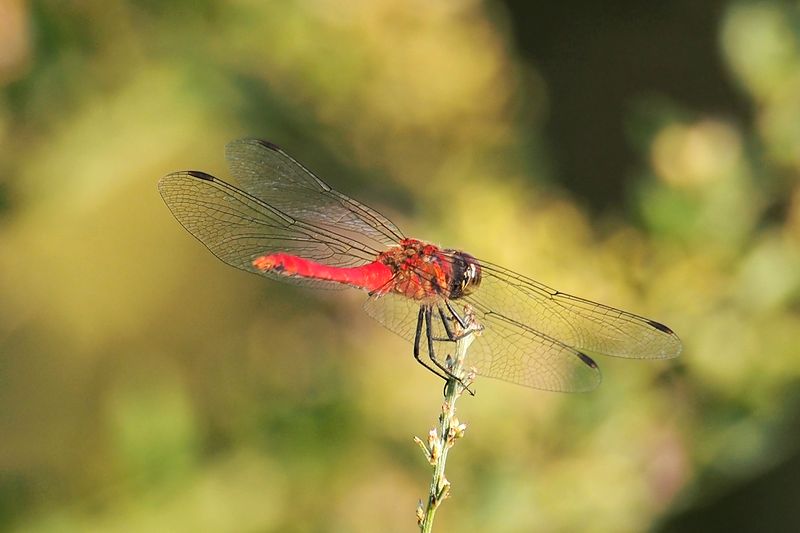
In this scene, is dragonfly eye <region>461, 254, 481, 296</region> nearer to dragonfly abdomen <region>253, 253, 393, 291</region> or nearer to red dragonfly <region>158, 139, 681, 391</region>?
red dragonfly <region>158, 139, 681, 391</region>

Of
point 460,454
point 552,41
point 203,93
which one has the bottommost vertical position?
point 460,454

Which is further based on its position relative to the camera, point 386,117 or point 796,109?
point 386,117

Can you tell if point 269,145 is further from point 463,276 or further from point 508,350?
point 508,350

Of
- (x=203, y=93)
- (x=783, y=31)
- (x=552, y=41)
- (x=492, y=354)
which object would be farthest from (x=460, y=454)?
(x=552, y=41)

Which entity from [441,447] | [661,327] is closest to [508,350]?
[661,327]

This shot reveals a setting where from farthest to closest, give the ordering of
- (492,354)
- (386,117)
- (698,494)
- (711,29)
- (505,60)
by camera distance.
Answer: (711,29) → (505,60) → (386,117) → (698,494) → (492,354)

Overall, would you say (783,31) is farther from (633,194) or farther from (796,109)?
(633,194)

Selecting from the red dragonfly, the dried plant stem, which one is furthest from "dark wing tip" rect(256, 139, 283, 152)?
the dried plant stem

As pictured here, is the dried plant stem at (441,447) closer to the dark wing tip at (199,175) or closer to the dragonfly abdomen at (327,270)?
the dragonfly abdomen at (327,270)

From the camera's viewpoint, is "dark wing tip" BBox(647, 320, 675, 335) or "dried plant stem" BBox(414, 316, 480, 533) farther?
"dark wing tip" BBox(647, 320, 675, 335)
